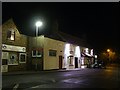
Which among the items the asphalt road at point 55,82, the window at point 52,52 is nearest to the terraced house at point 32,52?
the window at point 52,52

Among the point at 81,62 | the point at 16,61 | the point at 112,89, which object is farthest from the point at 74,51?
the point at 112,89

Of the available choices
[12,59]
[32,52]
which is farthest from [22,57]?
[32,52]

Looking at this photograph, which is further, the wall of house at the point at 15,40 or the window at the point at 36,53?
the window at the point at 36,53

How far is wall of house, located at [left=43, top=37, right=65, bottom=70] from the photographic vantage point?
125ft

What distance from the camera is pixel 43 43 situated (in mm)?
37656

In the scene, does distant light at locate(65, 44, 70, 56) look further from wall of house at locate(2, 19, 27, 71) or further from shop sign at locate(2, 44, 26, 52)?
shop sign at locate(2, 44, 26, 52)

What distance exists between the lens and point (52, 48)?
40312mm

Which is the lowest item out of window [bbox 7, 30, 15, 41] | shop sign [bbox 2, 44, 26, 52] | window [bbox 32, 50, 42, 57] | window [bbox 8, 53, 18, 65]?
window [bbox 8, 53, 18, 65]

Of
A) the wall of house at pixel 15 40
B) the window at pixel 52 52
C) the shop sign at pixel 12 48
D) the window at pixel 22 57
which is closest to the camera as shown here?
the shop sign at pixel 12 48

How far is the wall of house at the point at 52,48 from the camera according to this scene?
38.1 metres

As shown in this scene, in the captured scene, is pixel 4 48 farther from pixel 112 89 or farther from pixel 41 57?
pixel 112 89

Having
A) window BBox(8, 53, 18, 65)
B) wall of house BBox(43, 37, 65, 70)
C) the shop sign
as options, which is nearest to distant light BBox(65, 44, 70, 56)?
wall of house BBox(43, 37, 65, 70)

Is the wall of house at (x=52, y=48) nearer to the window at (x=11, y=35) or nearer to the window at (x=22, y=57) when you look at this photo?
the window at (x=22, y=57)

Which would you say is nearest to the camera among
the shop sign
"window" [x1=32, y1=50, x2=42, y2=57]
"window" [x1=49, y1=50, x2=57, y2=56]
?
the shop sign
